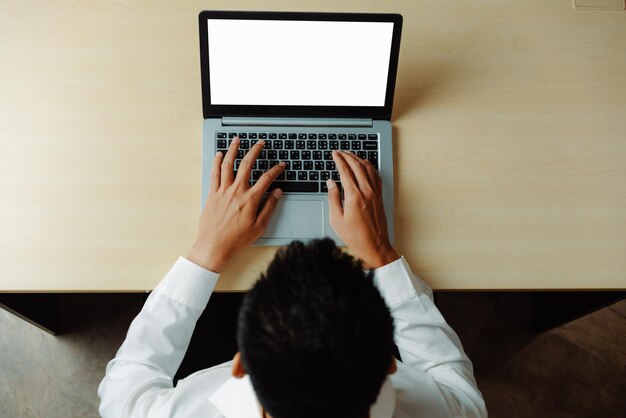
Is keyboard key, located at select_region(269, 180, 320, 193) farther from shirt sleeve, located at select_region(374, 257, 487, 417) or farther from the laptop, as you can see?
shirt sleeve, located at select_region(374, 257, 487, 417)

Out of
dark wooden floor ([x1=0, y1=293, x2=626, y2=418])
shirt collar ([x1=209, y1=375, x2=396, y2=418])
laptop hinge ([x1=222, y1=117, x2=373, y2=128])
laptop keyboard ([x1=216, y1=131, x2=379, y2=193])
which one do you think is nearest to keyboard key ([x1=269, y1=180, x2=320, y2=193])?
laptop keyboard ([x1=216, y1=131, x2=379, y2=193])

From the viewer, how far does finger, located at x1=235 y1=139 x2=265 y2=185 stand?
0.89 metres

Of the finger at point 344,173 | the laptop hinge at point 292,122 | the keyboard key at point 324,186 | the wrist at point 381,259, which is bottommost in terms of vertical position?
the wrist at point 381,259

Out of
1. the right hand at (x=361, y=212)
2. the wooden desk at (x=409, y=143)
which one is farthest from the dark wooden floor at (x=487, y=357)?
the right hand at (x=361, y=212)

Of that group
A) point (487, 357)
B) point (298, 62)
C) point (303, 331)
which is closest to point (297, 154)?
point (298, 62)

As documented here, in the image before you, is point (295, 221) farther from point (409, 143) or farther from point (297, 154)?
point (409, 143)

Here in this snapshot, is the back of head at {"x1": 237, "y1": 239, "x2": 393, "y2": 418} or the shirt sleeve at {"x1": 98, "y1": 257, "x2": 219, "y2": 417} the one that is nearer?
the back of head at {"x1": 237, "y1": 239, "x2": 393, "y2": 418}

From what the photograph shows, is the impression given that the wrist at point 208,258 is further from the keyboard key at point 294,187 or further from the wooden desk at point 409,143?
the keyboard key at point 294,187

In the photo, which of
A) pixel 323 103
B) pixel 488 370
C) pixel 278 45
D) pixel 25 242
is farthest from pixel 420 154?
pixel 488 370

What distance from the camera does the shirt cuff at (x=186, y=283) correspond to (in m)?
0.84

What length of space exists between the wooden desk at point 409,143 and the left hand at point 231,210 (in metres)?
0.04

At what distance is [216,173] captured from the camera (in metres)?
0.90

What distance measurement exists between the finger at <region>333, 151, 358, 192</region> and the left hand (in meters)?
0.10

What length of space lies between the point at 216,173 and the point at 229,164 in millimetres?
29
